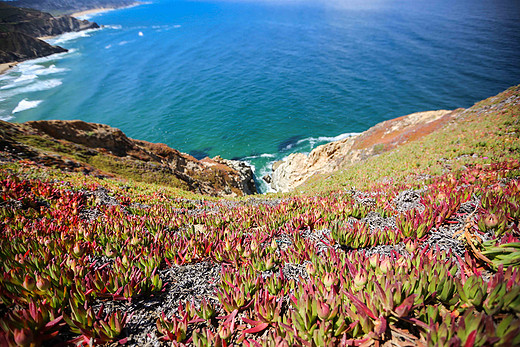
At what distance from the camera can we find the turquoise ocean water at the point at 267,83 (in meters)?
50.5

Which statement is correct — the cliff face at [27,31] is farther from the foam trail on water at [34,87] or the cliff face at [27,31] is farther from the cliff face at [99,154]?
the cliff face at [99,154]

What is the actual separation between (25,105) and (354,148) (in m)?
75.9

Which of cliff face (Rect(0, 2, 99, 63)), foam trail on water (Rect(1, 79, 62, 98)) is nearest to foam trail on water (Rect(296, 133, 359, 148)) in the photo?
foam trail on water (Rect(1, 79, 62, 98))

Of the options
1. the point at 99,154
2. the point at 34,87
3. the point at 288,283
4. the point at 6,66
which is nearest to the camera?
the point at 288,283

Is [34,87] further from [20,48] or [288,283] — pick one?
[288,283]

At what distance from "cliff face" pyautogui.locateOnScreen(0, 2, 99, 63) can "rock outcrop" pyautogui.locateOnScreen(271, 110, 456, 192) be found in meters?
126

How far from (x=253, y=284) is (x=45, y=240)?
3.69 meters

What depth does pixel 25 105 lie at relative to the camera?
189 feet

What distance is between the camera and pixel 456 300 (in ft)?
7.06

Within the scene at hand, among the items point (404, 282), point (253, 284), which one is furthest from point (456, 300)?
point (253, 284)

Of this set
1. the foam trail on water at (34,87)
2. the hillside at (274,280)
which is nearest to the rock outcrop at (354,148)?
the hillside at (274,280)

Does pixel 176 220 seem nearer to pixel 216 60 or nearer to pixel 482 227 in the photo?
pixel 482 227

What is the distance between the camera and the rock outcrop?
97.1ft

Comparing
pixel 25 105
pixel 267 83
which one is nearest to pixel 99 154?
pixel 267 83
